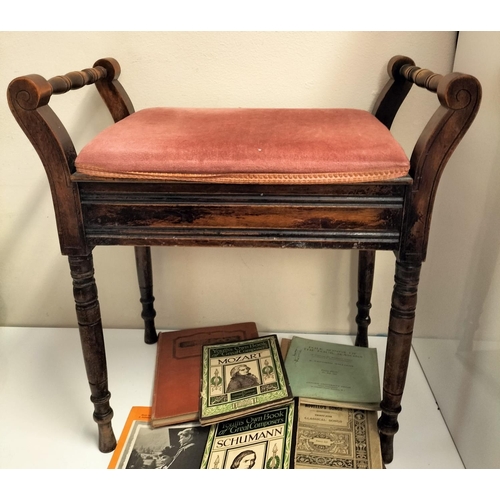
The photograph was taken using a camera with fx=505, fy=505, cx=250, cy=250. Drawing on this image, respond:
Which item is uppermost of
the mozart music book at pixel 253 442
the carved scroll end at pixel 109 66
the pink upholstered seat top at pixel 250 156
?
the carved scroll end at pixel 109 66

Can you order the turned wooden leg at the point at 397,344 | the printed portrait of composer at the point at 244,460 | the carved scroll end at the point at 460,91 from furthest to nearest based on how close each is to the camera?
the printed portrait of composer at the point at 244,460
the turned wooden leg at the point at 397,344
the carved scroll end at the point at 460,91

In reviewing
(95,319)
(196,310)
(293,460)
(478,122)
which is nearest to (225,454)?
(293,460)

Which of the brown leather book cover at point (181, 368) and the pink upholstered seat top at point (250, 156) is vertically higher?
Answer: the pink upholstered seat top at point (250, 156)

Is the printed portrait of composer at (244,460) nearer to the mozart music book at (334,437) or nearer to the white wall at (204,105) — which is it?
the mozart music book at (334,437)

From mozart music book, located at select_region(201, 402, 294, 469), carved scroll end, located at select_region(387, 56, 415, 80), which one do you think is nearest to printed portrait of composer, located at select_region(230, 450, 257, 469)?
mozart music book, located at select_region(201, 402, 294, 469)

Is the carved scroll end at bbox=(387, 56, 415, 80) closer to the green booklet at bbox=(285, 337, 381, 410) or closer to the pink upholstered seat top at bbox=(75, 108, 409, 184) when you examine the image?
the pink upholstered seat top at bbox=(75, 108, 409, 184)

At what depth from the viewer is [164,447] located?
36.2 inches

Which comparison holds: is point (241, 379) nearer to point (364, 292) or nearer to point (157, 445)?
point (157, 445)

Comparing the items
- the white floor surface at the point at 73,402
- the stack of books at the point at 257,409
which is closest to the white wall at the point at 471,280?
the white floor surface at the point at 73,402

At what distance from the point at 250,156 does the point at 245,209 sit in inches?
3.2

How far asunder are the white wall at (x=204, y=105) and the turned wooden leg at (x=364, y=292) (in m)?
0.07

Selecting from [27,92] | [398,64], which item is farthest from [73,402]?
[398,64]

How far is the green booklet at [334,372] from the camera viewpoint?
1010mm
